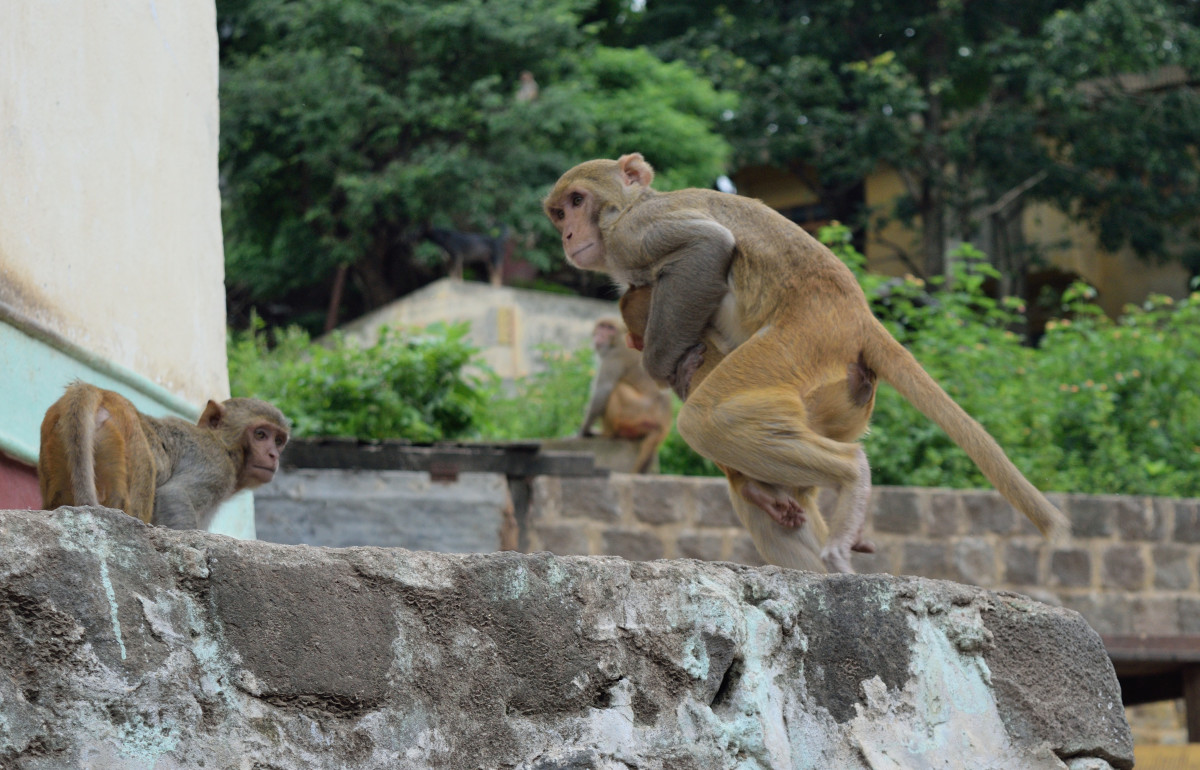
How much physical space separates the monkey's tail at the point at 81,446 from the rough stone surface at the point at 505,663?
107cm

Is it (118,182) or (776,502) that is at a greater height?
(118,182)

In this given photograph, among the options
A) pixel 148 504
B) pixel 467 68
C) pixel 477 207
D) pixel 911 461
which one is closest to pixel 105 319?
pixel 148 504

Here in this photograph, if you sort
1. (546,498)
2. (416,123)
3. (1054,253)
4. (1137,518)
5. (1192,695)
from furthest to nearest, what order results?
1. (1054,253)
2. (416,123)
3. (1137,518)
4. (546,498)
5. (1192,695)

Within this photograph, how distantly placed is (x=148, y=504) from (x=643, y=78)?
66.1 ft

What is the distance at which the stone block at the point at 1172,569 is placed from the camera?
9.80m

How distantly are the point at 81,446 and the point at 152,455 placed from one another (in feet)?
1.49

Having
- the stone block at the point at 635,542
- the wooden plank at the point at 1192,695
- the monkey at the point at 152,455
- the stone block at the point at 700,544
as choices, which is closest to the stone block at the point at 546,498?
the stone block at the point at 635,542

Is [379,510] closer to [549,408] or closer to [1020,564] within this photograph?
[1020,564]

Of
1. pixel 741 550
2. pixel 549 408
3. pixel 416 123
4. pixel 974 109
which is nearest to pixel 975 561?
pixel 741 550

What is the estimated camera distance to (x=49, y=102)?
13.8ft

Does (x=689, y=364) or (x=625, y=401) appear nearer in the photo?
(x=689, y=364)

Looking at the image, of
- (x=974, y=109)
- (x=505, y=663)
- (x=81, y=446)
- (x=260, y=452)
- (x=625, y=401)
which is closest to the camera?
(x=505, y=663)

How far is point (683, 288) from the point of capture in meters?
3.71

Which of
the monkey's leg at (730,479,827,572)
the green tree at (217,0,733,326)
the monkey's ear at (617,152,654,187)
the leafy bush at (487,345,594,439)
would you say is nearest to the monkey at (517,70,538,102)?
the green tree at (217,0,733,326)
